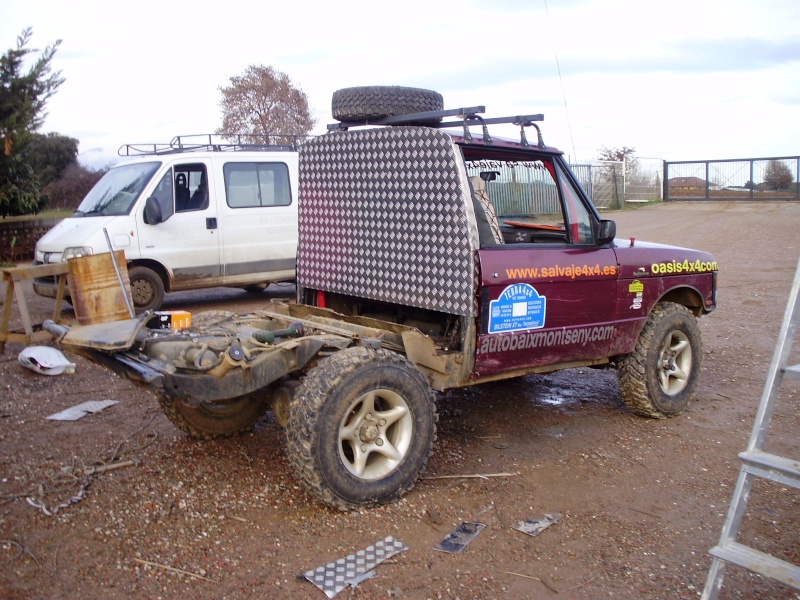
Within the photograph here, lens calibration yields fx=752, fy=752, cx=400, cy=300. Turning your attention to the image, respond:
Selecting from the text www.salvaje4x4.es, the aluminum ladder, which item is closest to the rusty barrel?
the text www.salvaje4x4.es

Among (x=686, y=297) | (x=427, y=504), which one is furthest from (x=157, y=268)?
(x=427, y=504)

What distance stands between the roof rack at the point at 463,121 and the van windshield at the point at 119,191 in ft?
16.9

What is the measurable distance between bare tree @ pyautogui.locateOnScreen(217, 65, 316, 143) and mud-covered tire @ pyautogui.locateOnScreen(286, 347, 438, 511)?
65.2ft

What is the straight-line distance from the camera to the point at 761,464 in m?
3.00

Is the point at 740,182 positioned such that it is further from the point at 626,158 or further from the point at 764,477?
the point at 764,477

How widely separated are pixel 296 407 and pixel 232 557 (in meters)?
0.80

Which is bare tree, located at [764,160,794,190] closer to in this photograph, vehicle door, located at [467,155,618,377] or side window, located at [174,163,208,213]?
side window, located at [174,163,208,213]

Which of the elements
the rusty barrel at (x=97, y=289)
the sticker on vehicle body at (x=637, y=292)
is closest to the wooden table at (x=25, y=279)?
the rusty barrel at (x=97, y=289)

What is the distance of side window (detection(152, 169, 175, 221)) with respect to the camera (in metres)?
9.80

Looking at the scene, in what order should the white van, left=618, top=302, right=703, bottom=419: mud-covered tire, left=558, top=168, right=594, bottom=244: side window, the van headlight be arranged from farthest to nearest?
the white van → the van headlight → left=618, top=302, right=703, bottom=419: mud-covered tire → left=558, top=168, right=594, bottom=244: side window

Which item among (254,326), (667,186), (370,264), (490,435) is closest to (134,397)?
(254,326)

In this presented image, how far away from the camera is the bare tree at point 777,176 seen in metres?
27.9

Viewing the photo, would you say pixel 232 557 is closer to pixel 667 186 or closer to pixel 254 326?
pixel 254 326

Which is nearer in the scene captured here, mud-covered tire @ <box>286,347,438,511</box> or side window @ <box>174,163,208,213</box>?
mud-covered tire @ <box>286,347,438,511</box>
